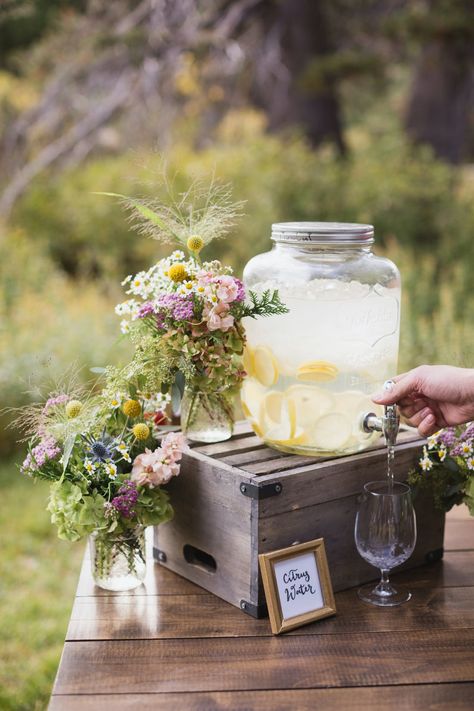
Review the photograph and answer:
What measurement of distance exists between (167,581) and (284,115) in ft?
21.1

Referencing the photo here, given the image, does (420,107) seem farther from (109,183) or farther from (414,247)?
(109,183)

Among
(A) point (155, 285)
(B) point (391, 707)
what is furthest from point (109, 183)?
(B) point (391, 707)

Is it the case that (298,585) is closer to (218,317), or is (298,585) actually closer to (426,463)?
(426,463)

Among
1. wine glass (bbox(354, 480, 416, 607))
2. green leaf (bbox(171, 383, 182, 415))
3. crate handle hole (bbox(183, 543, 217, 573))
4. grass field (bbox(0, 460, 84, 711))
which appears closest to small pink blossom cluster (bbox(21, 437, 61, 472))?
green leaf (bbox(171, 383, 182, 415))

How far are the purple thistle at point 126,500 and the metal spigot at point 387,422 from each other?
1.49 feet

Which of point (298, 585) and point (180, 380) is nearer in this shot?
point (298, 585)

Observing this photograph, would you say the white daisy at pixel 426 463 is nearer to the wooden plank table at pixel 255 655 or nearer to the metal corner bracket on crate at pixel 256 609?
the wooden plank table at pixel 255 655

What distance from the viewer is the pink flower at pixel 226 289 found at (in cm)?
149

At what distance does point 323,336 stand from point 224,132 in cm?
646

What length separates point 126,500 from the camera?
1471mm

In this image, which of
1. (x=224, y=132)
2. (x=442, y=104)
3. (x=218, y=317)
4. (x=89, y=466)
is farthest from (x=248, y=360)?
(x=442, y=104)

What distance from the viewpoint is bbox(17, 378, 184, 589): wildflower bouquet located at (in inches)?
58.1

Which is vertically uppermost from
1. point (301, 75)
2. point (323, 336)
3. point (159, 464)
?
point (301, 75)

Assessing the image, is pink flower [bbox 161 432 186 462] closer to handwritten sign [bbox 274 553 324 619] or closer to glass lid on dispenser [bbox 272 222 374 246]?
handwritten sign [bbox 274 553 324 619]
